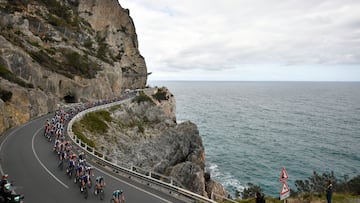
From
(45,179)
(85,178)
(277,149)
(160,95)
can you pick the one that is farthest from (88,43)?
(85,178)

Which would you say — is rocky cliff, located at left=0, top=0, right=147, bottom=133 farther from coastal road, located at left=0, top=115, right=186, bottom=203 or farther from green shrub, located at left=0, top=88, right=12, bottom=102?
coastal road, located at left=0, top=115, right=186, bottom=203

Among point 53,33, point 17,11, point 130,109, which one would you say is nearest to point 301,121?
point 130,109

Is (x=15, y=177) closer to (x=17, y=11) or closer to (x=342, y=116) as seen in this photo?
(x=17, y=11)

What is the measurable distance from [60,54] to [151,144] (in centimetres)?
3371

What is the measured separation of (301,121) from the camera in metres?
97.6

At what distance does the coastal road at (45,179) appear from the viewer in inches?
680

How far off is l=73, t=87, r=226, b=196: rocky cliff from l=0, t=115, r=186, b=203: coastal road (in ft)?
35.6

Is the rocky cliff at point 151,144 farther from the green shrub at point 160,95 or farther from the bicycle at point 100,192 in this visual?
the green shrub at point 160,95

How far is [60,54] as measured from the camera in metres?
63.8

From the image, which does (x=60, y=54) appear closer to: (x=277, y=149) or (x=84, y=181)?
(x=84, y=181)

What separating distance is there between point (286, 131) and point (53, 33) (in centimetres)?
6825

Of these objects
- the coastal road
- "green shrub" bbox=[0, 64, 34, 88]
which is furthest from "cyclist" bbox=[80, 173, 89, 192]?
"green shrub" bbox=[0, 64, 34, 88]

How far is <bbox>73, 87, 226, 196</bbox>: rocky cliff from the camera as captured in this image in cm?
3375

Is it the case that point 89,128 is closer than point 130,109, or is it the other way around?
point 89,128
